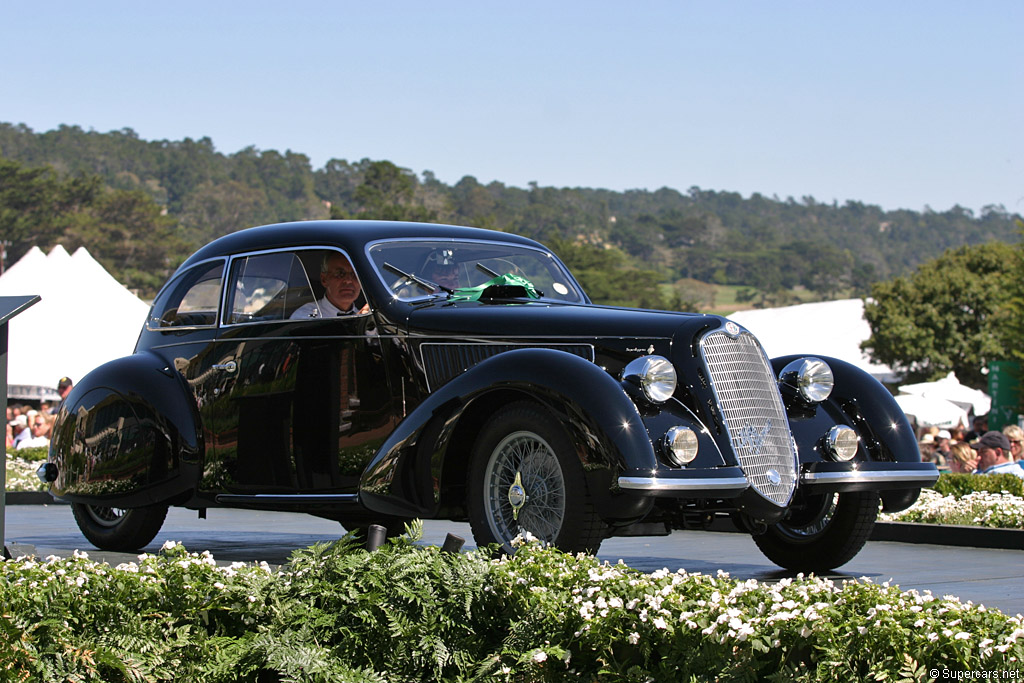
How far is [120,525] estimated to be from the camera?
341 inches

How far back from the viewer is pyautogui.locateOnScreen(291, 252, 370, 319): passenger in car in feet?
25.1

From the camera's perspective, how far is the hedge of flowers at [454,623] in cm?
383

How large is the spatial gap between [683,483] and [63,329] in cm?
2330

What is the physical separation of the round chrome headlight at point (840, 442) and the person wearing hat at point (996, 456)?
6.24 meters

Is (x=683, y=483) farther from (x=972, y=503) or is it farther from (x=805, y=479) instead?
(x=972, y=503)

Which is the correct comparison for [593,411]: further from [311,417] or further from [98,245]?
[98,245]

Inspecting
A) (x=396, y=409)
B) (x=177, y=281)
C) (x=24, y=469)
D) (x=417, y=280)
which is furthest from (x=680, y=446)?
(x=24, y=469)

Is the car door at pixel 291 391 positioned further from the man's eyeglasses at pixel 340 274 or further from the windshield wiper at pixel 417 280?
the windshield wiper at pixel 417 280

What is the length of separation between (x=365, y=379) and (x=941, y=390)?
2572 cm

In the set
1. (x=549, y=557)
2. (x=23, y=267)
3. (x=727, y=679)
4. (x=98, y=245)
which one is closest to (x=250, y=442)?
(x=549, y=557)

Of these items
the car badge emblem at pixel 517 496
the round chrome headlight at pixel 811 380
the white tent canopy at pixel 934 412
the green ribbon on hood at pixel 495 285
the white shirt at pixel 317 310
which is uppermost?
the green ribbon on hood at pixel 495 285

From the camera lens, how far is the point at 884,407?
7.32 m

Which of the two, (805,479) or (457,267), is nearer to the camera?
(805,479)

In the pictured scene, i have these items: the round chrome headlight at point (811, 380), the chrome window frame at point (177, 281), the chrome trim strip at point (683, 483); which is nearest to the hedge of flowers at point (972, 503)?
the round chrome headlight at point (811, 380)
